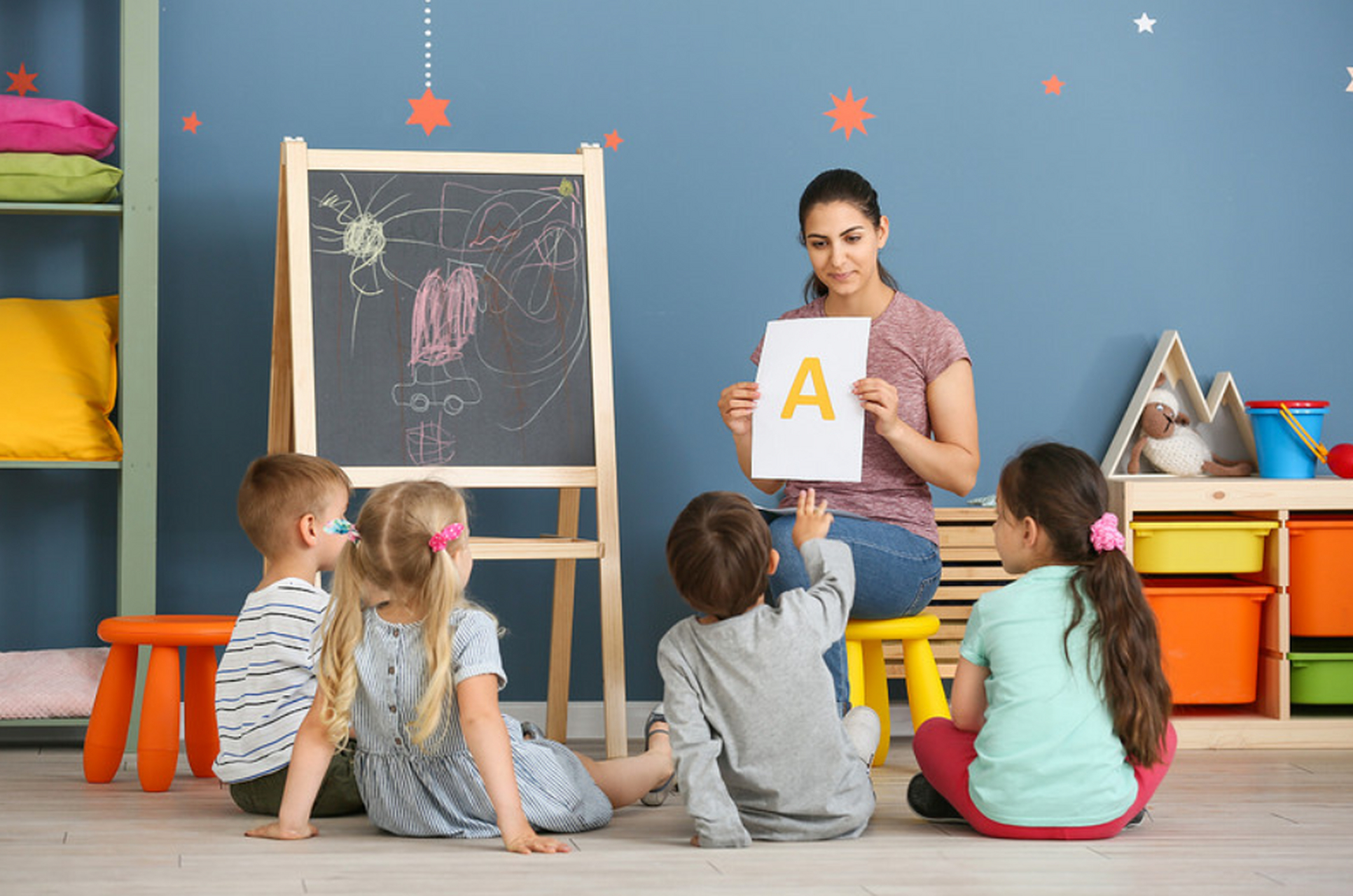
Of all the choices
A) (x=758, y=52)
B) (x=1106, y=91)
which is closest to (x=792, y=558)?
(x=758, y=52)

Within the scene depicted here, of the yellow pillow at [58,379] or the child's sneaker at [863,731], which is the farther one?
the yellow pillow at [58,379]

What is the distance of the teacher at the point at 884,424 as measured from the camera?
2.61 meters

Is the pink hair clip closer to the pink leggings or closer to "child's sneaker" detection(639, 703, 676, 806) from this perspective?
"child's sneaker" detection(639, 703, 676, 806)

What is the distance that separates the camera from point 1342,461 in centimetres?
324

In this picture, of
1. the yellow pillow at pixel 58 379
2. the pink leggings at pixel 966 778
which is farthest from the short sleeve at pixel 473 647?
the yellow pillow at pixel 58 379

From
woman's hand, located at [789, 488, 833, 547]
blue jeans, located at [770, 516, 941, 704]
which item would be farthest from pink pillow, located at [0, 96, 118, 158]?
woman's hand, located at [789, 488, 833, 547]

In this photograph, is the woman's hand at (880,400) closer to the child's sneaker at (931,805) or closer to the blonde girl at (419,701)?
the child's sneaker at (931,805)

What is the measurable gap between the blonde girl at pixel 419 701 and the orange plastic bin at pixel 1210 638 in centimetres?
159

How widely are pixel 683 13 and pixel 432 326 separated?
105 cm

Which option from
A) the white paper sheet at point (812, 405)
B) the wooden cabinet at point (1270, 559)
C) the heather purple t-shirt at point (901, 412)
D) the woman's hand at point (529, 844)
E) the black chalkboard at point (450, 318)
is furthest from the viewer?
the wooden cabinet at point (1270, 559)

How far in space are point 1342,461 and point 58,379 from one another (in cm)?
292

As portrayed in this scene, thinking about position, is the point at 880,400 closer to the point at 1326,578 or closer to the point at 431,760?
the point at 431,760

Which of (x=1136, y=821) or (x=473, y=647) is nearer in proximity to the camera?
(x=473, y=647)

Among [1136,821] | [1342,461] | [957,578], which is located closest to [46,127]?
[957,578]
